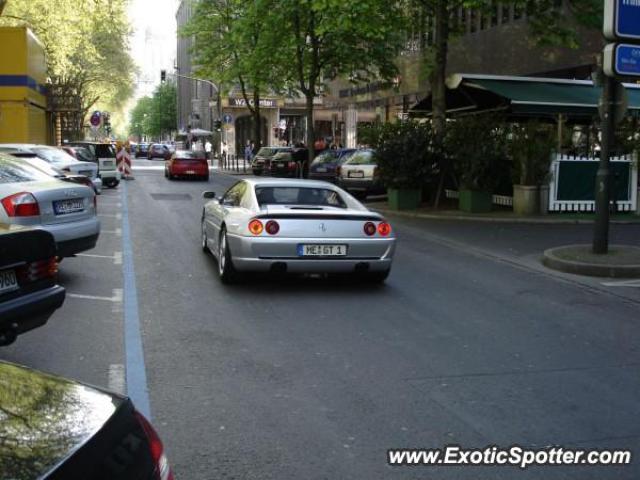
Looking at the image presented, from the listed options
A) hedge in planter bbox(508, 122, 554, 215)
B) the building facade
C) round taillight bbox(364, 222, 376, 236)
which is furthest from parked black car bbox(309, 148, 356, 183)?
round taillight bbox(364, 222, 376, 236)

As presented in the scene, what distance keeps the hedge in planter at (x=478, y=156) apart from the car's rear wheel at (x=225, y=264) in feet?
31.7

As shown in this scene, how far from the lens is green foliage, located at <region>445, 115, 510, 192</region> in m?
17.2

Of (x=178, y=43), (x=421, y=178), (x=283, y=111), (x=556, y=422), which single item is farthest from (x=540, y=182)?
(x=178, y=43)

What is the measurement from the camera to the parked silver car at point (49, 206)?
797 cm

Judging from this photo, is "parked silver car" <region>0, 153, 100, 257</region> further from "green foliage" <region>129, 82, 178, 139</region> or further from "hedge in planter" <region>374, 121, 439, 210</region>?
"green foliage" <region>129, 82, 178, 139</region>

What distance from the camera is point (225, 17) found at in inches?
1497

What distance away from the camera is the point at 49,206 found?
8391 millimetres

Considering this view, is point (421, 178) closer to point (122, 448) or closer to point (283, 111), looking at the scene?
point (122, 448)

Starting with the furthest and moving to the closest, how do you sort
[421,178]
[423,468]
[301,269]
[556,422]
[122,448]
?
[421,178], [301,269], [556,422], [423,468], [122,448]

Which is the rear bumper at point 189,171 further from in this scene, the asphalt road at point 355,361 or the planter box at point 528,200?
the asphalt road at point 355,361

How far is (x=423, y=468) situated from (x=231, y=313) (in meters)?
3.85

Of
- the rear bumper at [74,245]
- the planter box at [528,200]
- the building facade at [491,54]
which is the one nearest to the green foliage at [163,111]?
the building facade at [491,54]

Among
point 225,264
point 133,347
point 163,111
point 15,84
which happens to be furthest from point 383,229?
point 163,111

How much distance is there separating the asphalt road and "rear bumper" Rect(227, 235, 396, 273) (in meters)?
0.33
